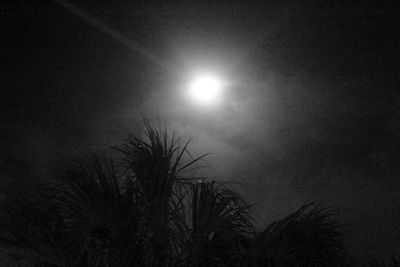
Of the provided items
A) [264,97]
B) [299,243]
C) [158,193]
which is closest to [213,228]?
[158,193]

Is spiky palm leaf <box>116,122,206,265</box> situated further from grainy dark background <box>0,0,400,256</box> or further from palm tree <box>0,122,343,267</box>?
grainy dark background <box>0,0,400,256</box>

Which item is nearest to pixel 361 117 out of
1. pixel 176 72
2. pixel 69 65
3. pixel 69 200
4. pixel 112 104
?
pixel 176 72

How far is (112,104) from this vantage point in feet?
12.3

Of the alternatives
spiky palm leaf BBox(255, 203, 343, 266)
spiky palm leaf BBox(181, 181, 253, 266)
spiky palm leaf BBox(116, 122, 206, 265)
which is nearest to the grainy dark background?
spiky palm leaf BBox(255, 203, 343, 266)

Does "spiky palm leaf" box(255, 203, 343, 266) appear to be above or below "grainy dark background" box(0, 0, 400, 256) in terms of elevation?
below

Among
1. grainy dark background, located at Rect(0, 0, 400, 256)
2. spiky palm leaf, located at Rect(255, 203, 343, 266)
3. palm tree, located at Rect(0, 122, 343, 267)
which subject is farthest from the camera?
grainy dark background, located at Rect(0, 0, 400, 256)

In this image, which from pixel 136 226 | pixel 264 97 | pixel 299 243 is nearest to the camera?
pixel 136 226

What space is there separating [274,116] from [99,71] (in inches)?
81.1

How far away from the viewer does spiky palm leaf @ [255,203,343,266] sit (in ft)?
7.40

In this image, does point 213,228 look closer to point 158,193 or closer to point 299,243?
point 158,193

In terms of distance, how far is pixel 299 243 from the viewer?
250cm

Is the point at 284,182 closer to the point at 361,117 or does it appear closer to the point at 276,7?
the point at 361,117

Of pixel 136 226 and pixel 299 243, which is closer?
pixel 136 226

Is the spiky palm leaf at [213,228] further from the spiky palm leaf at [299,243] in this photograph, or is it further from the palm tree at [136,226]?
the spiky palm leaf at [299,243]
